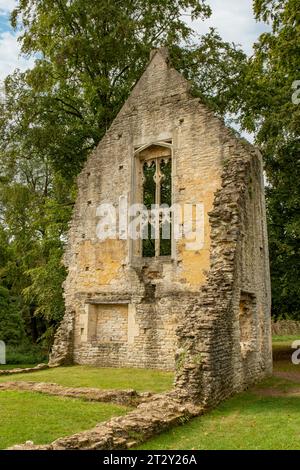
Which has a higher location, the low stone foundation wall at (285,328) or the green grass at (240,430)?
the low stone foundation wall at (285,328)

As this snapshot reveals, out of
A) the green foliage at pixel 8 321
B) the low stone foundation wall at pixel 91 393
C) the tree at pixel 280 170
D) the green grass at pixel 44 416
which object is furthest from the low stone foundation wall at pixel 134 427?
the green foliage at pixel 8 321

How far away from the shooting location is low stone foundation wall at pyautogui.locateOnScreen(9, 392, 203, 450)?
6.11 m

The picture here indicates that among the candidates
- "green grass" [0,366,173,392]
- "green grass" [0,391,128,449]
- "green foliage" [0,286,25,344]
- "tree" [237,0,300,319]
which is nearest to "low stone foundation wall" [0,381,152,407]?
"green grass" [0,391,128,449]

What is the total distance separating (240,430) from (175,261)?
6763 millimetres

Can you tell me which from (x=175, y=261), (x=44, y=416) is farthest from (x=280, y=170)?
(x=44, y=416)

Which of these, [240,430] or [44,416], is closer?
[240,430]

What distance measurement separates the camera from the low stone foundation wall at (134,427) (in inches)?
240

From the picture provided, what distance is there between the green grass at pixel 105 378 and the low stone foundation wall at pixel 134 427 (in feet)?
6.15

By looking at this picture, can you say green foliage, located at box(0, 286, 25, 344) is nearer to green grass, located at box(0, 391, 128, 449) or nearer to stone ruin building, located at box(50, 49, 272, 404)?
stone ruin building, located at box(50, 49, 272, 404)

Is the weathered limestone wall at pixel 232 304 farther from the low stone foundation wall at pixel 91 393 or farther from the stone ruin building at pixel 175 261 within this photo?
the low stone foundation wall at pixel 91 393

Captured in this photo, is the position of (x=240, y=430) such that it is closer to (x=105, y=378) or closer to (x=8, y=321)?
(x=105, y=378)

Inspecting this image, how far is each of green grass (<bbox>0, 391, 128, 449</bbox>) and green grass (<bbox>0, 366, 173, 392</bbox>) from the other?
1.51 m

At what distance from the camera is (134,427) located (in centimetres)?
711

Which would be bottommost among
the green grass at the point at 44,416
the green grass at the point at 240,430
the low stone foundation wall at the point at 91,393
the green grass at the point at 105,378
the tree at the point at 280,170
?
the green grass at the point at 240,430
